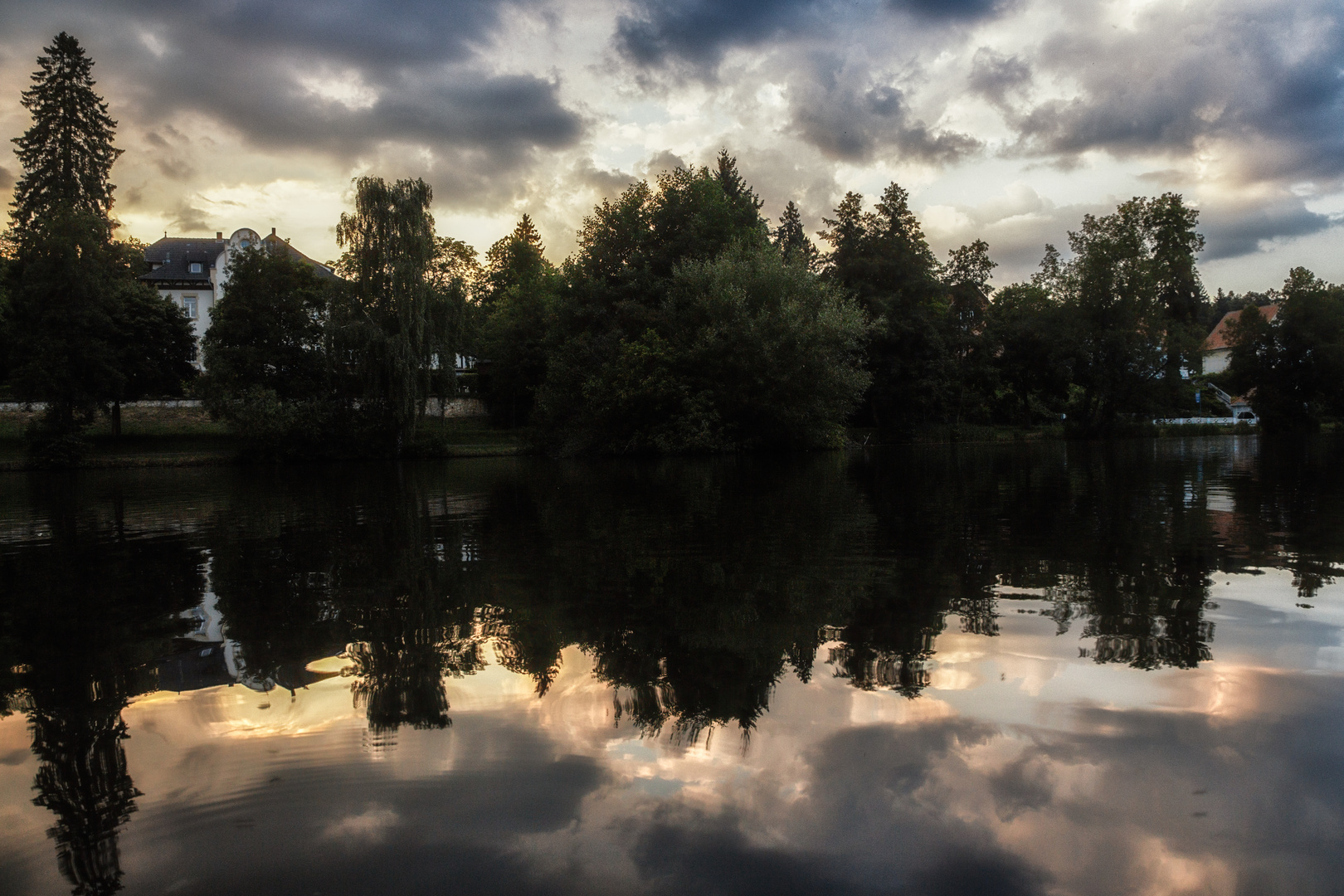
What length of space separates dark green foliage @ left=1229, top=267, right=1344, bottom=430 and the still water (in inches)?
2910

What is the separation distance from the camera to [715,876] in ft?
9.75

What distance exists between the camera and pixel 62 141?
51.8 m

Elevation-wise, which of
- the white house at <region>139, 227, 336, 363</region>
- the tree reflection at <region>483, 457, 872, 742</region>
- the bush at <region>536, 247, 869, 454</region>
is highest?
the white house at <region>139, 227, 336, 363</region>

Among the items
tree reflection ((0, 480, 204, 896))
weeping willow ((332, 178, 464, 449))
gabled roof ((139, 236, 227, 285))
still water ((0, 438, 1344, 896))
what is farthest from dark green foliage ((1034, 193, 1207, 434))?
gabled roof ((139, 236, 227, 285))

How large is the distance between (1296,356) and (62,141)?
3600 inches

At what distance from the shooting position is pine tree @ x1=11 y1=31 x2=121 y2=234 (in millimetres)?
51344

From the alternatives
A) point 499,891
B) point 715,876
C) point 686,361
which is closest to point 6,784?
point 499,891

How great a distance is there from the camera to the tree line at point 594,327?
137ft

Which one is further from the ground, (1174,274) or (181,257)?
(181,257)

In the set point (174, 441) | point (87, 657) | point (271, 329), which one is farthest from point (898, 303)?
point (87, 657)

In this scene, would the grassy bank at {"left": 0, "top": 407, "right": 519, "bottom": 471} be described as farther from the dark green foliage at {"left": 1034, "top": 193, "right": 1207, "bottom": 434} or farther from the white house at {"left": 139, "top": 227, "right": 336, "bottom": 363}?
the dark green foliage at {"left": 1034, "top": 193, "right": 1207, "bottom": 434}

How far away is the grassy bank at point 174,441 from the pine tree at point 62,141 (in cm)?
1223

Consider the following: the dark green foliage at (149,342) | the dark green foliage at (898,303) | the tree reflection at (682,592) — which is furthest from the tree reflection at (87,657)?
the dark green foliage at (898,303)

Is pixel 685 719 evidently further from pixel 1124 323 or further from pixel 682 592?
pixel 1124 323
